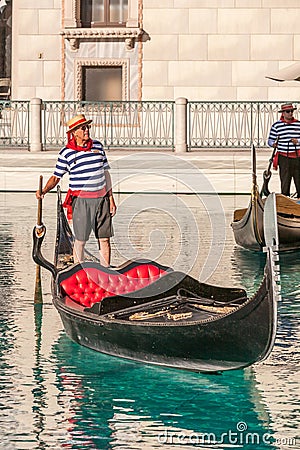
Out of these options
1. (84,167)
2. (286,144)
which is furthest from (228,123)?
(84,167)

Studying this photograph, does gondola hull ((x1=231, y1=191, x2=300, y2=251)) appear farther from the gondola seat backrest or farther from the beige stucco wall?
the beige stucco wall

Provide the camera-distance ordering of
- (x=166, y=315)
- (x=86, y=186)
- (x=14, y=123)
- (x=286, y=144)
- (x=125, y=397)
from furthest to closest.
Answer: (x=14, y=123) < (x=286, y=144) < (x=86, y=186) < (x=166, y=315) < (x=125, y=397)

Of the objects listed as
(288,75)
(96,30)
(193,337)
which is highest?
(96,30)

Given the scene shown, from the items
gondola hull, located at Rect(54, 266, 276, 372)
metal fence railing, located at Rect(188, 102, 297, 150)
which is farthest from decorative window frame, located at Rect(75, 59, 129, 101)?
gondola hull, located at Rect(54, 266, 276, 372)

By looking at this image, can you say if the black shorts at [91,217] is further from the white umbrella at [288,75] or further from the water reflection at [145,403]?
the white umbrella at [288,75]

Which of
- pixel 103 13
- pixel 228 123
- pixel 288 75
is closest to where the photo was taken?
pixel 288 75

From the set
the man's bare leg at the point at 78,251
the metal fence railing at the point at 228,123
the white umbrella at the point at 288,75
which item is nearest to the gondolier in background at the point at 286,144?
the white umbrella at the point at 288,75

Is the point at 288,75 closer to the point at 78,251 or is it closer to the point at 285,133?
the point at 285,133

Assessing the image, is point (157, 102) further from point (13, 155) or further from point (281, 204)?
point (281, 204)

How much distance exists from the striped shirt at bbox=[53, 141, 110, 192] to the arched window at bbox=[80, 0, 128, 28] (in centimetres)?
1696

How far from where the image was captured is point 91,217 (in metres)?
11.6

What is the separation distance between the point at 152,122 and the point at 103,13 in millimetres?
3304

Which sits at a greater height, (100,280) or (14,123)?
(14,123)

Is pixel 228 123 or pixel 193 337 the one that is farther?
pixel 228 123
